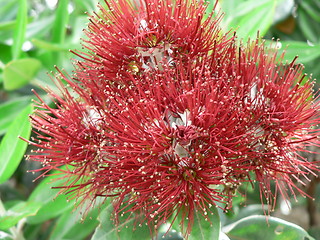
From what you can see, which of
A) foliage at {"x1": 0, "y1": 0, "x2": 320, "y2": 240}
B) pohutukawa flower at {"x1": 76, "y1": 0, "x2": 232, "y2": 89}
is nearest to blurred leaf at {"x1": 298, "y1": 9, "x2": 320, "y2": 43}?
foliage at {"x1": 0, "y1": 0, "x2": 320, "y2": 240}

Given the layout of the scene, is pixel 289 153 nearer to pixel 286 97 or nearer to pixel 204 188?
pixel 286 97

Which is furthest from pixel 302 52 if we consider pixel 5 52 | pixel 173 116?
pixel 5 52

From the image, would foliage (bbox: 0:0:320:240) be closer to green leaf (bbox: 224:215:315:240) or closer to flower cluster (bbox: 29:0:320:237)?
green leaf (bbox: 224:215:315:240)

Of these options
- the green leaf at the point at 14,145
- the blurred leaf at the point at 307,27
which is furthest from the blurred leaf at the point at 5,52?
the blurred leaf at the point at 307,27

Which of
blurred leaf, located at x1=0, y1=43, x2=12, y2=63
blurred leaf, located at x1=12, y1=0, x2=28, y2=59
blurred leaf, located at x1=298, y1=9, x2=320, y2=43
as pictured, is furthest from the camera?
blurred leaf, located at x1=298, y1=9, x2=320, y2=43

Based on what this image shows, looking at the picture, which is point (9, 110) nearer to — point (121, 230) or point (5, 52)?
point (5, 52)
